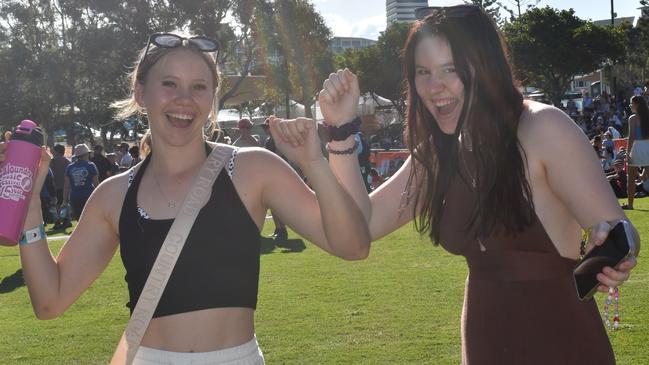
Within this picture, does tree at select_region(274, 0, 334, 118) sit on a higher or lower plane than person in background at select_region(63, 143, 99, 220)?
higher

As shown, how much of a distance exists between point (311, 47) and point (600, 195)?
49361 millimetres

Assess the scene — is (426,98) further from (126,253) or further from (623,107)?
Result: (623,107)

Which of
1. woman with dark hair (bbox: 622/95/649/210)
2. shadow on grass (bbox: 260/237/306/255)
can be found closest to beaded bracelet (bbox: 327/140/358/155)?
shadow on grass (bbox: 260/237/306/255)

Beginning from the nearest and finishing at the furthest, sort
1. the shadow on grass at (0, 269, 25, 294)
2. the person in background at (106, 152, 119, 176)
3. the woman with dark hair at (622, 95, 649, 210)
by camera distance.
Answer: the shadow on grass at (0, 269, 25, 294), the woman with dark hair at (622, 95, 649, 210), the person in background at (106, 152, 119, 176)

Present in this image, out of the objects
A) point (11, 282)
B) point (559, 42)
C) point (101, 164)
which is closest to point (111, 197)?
point (11, 282)

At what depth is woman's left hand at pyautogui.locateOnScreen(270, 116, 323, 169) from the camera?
9.68 feet

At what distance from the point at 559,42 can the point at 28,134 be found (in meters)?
57.9

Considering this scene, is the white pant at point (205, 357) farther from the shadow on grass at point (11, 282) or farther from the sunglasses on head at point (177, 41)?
the shadow on grass at point (11, 282)

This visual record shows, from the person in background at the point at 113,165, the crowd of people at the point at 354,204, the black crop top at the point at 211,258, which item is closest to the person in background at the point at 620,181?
the person in background at the point at 113,165

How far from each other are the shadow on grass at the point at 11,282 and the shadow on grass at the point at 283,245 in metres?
3.35

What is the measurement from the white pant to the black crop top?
137mm

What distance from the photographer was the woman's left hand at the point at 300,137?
295 cm

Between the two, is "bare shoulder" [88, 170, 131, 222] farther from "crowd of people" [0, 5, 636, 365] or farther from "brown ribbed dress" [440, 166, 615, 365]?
"brown ribbed dress" [440, 166, 615, 365]

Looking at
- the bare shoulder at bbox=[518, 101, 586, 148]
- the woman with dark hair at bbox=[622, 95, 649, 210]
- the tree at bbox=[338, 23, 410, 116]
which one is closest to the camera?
the bare shoulder at bbox=[518, 101, 586, 148]
